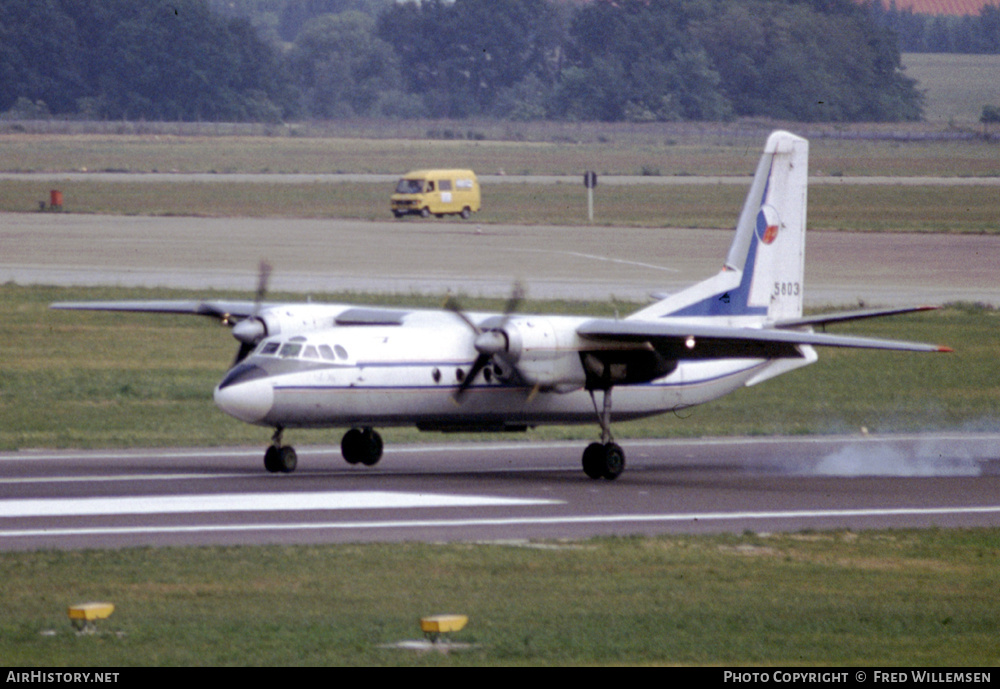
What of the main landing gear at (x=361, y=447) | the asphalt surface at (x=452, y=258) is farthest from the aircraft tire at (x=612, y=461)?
the asphalt surface at (x=452, y=258)

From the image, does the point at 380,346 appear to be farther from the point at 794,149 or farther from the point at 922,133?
the point at 922,133

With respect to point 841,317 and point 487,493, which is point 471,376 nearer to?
point 487,493

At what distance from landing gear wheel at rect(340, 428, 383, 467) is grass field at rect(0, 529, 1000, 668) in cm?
756

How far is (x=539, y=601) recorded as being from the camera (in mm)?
16156

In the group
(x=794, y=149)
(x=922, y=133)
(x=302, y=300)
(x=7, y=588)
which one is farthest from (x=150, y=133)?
(x=7, y=588)

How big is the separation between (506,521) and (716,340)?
5593mm

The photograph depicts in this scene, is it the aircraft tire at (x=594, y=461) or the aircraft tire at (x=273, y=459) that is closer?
the aircraft tire at (x=273, y=459)

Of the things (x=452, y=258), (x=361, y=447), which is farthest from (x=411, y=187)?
(x=361, y=447)

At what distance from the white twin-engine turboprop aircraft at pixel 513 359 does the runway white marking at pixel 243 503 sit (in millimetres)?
1464

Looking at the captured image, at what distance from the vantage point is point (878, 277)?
57438mm

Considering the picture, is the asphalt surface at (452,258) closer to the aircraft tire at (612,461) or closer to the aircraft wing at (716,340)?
the aircraft wing at (716,340)

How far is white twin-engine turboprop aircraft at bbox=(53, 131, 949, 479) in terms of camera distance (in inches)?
965

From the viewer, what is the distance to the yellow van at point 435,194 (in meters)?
84.7
